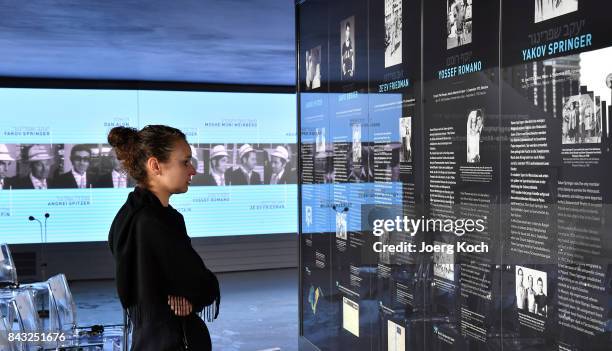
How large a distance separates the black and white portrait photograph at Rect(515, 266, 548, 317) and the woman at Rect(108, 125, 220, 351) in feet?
3.45

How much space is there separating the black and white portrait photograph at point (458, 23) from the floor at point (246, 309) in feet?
11.2

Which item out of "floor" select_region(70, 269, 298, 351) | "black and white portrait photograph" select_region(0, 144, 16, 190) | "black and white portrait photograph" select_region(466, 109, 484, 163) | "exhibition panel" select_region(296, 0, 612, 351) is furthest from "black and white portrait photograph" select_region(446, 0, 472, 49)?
"black and white portrait photograph" select_region(0, 144, 16, 190)

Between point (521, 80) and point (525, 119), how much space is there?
0.14 meters

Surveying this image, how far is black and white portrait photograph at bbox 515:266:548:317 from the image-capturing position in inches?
94.8

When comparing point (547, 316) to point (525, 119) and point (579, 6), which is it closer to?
point (525, 119)

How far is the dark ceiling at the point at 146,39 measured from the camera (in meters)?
5.04

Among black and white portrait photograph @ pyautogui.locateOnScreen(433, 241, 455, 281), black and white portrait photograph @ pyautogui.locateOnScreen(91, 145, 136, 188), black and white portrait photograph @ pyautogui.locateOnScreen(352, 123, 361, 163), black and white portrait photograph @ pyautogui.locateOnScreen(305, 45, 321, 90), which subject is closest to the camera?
black and white portrait photograph @ pyautogui.locateOnScreen(433, 241, 455, 281)

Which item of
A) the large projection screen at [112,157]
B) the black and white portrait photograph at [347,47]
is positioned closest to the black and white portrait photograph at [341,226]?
the black and white portrait photograph at [347,47]

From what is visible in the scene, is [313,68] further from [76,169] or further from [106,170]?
[76,169]

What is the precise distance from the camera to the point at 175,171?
2.37m

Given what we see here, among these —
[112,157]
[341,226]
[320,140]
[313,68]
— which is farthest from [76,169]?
[341,226]

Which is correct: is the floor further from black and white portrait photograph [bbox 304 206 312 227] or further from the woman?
the woman

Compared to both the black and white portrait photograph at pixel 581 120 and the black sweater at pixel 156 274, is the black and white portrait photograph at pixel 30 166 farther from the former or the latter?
the black and white portrait photograph at pixel 581 120

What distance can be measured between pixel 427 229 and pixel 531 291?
2.59 feet
